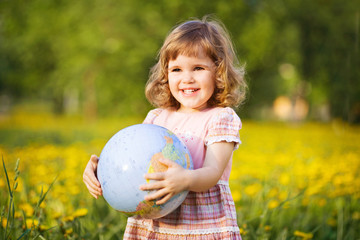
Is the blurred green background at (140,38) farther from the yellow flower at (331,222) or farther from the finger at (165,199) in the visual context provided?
the finger at (165,199)

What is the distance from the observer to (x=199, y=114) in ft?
6.97

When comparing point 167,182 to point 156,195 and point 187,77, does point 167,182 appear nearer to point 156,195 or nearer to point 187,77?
point 156,195

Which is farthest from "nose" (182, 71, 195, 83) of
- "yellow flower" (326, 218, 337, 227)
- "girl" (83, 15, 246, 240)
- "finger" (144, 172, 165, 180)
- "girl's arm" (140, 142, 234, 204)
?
"yellow flower" (326, 218, 337, 227)

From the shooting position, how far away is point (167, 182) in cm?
165

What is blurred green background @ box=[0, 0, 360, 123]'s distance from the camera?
1622cm

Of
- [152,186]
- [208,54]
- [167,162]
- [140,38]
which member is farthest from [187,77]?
[140,38]

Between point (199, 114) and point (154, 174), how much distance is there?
58 centimetres

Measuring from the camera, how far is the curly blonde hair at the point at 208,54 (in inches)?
80.4

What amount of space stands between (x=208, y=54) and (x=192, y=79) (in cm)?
17

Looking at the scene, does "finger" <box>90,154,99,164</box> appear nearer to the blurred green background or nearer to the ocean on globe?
the ocean on globe

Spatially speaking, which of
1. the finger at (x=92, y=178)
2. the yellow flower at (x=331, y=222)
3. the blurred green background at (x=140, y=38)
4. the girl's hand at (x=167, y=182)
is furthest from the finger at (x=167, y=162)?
the blurred green background at (x=140, y=38)

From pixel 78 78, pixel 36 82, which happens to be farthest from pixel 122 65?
pixel 36 82

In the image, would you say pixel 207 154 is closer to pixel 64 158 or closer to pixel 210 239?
pixel 210 239

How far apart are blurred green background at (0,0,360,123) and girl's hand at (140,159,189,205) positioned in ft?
44.0
